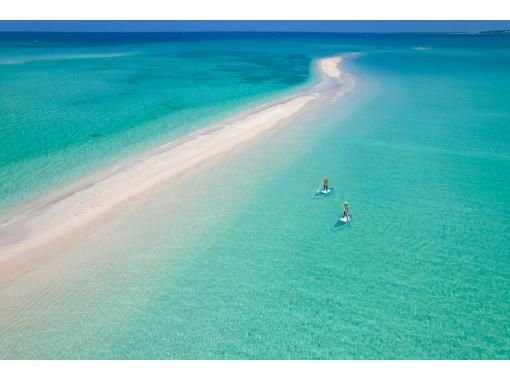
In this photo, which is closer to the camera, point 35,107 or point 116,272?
point 116,272

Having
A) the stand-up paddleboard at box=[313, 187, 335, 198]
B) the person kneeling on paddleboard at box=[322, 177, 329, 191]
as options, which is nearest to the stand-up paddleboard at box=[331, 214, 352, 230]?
the stand-up paddleboard at box=[313, 187, 335, 198]

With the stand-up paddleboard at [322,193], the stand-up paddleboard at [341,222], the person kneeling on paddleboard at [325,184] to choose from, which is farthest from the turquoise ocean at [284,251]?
the person kneeling on paddleboard at [325,184]

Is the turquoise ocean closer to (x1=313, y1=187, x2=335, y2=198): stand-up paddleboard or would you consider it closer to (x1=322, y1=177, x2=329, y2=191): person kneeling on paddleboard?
(x1=313, y1=187, x2=335, y2=198): stand-up paddleboard

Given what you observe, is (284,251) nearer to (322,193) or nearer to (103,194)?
(322,193)

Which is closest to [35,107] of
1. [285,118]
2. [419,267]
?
[285,118]

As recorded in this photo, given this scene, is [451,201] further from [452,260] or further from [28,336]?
[28,336]

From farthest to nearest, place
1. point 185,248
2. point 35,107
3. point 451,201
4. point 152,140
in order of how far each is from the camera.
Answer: point 35,107, point 152,140, point 451,201, point 185,248

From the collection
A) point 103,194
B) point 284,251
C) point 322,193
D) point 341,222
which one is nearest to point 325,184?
point 322,193
